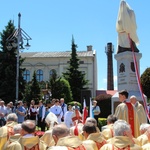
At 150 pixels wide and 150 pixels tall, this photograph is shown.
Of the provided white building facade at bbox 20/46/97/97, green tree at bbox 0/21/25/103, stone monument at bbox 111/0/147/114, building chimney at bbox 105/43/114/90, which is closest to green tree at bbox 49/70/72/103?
green tree at bbox 0/21/25/103

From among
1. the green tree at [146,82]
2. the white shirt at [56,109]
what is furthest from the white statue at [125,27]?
the green tree at [146,82]

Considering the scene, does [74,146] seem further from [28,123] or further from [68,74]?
[68,74]

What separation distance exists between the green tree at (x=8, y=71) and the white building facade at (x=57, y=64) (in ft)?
64.8

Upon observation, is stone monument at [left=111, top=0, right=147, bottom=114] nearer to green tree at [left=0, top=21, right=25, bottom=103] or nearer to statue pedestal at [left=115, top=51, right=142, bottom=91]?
statue pedestal at [left=115, top=51, right=142, bottom=91]

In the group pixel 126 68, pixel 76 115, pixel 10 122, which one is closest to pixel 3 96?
pixel 126 68

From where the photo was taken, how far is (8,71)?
3500cm

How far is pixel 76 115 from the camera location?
1330 cm

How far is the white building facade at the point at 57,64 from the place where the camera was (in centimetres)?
5494

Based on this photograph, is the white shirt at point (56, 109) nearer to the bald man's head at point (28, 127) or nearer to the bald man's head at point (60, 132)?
the bald man's head at point (28, 127)

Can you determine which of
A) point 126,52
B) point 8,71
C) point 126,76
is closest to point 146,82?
point 8,71

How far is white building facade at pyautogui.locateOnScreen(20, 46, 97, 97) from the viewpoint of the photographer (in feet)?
180

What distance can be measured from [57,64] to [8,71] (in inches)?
870

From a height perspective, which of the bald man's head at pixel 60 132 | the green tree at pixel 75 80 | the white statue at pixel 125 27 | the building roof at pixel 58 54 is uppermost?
the building roof at pixel 58 54

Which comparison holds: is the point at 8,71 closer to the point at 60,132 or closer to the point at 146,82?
the point at 146,82
